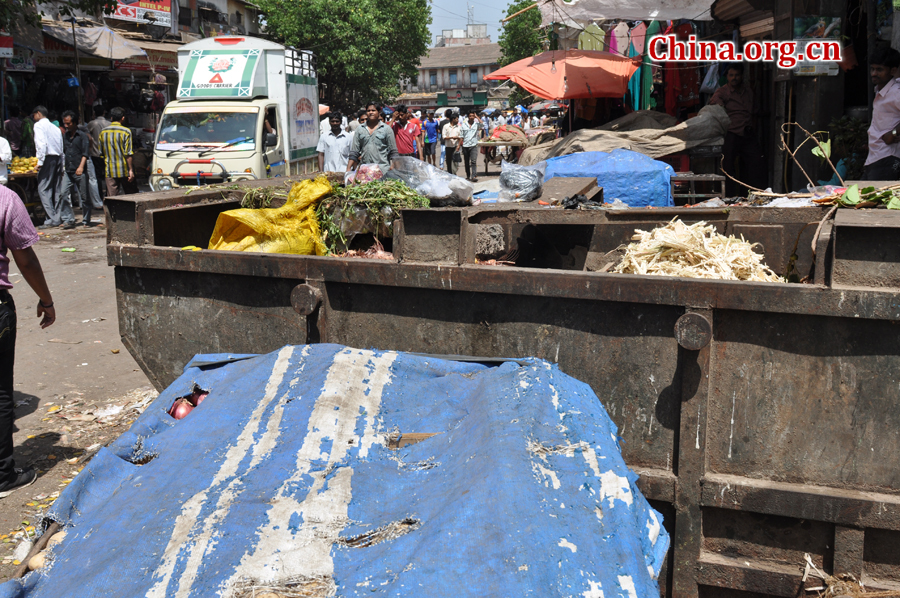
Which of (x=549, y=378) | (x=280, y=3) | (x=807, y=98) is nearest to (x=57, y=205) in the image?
(x=807, y=98)

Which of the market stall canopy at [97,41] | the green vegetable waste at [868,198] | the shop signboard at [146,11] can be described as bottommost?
the green vegetable waste at [868,198]

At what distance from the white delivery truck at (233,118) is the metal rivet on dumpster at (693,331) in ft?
28.8

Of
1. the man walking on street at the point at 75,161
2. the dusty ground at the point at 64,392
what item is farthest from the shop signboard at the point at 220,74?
the dusty ground at the point at 64,392

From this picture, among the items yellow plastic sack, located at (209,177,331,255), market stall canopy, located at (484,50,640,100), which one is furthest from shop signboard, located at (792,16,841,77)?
yellow plastic sack, located at (209,177,331,255)

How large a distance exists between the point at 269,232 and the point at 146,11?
21976 mm

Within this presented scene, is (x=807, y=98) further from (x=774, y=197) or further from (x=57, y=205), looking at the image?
(x=57, y=205)

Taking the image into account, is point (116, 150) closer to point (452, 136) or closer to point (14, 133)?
point (14, 133)

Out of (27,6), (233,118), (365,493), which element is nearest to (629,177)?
(365,493)

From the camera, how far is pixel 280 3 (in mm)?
37594

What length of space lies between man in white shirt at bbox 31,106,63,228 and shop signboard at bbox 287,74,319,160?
4152 mm

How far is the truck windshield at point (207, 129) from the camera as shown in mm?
11508

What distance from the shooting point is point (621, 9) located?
10.5 metres

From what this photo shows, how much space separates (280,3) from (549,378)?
130 ft

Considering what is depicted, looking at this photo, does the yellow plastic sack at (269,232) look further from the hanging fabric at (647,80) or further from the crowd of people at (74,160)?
the hanging fabric at (647,80)
